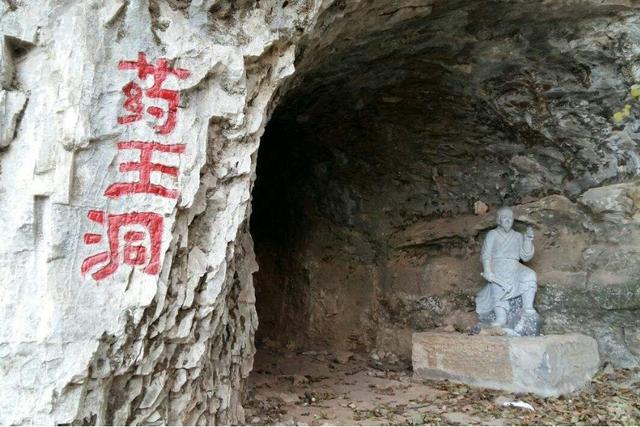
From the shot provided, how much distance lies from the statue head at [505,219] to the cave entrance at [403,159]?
0.34m

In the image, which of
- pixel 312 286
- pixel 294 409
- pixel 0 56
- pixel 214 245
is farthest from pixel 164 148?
pixel 312 286

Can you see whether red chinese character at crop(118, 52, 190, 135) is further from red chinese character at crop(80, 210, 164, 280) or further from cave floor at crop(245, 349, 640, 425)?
cave floor at crop(245, 349, 640, 425)

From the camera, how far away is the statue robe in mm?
5895

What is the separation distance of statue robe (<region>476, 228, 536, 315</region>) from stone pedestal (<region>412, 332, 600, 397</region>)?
65 centimetres

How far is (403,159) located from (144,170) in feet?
12.7

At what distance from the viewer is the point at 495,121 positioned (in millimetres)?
6043

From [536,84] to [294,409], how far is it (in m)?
3.58

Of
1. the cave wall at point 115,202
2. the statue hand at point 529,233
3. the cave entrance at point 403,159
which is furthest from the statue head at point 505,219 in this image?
the cave wall at point 115,202

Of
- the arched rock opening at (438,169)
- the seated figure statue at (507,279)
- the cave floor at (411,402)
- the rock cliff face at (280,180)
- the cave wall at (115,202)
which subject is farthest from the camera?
the seated figure statue at (507,279)

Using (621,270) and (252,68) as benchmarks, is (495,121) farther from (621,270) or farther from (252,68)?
(252,68)

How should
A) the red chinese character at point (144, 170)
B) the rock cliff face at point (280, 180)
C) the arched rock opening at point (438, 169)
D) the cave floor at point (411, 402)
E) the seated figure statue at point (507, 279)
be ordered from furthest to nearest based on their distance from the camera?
the seated figure statue at point (507, 279), the arched rock opening at point (438, 169), the cave floor at point (411, 402), the red chinese character at point (144, 170), the rock cliff face at point (280, 180)

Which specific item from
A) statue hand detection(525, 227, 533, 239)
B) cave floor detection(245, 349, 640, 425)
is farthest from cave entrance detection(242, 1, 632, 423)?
cave floor detection(245, 349, 640, 425)

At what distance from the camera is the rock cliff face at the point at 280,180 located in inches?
A: 127

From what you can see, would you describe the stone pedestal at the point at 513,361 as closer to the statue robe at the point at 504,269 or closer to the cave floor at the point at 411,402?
the cave floor at the point at 411,402
